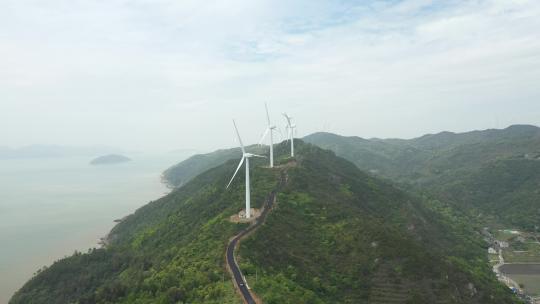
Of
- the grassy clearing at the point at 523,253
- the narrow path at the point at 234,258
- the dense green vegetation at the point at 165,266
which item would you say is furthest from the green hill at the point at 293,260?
the grassy clearing at the point at 523,253

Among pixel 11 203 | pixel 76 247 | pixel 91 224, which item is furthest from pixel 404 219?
pixel 11 203

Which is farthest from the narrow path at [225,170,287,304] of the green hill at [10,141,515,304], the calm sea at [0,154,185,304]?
the calm sea at [0,154,185,304]

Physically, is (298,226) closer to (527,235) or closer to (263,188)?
(263,188)

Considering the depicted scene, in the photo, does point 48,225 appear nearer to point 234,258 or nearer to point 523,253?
point 234,258

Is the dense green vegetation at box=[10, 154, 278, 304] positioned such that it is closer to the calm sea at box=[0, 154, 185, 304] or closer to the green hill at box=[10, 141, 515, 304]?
the green hill at box=[10, 141, 515, 304]

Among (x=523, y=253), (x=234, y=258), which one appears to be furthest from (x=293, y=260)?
(x=523, y=253)

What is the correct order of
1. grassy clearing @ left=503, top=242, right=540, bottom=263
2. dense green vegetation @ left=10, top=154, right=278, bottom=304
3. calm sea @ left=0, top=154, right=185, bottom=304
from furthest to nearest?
1. grassy clearing @ left=503, top=242, right=540, bottom=263
2. calm sea @ left=0, top=154, right=185, bottom=304
3. dense green vegetation @ left=10, top=154, right=278, bottom=304
